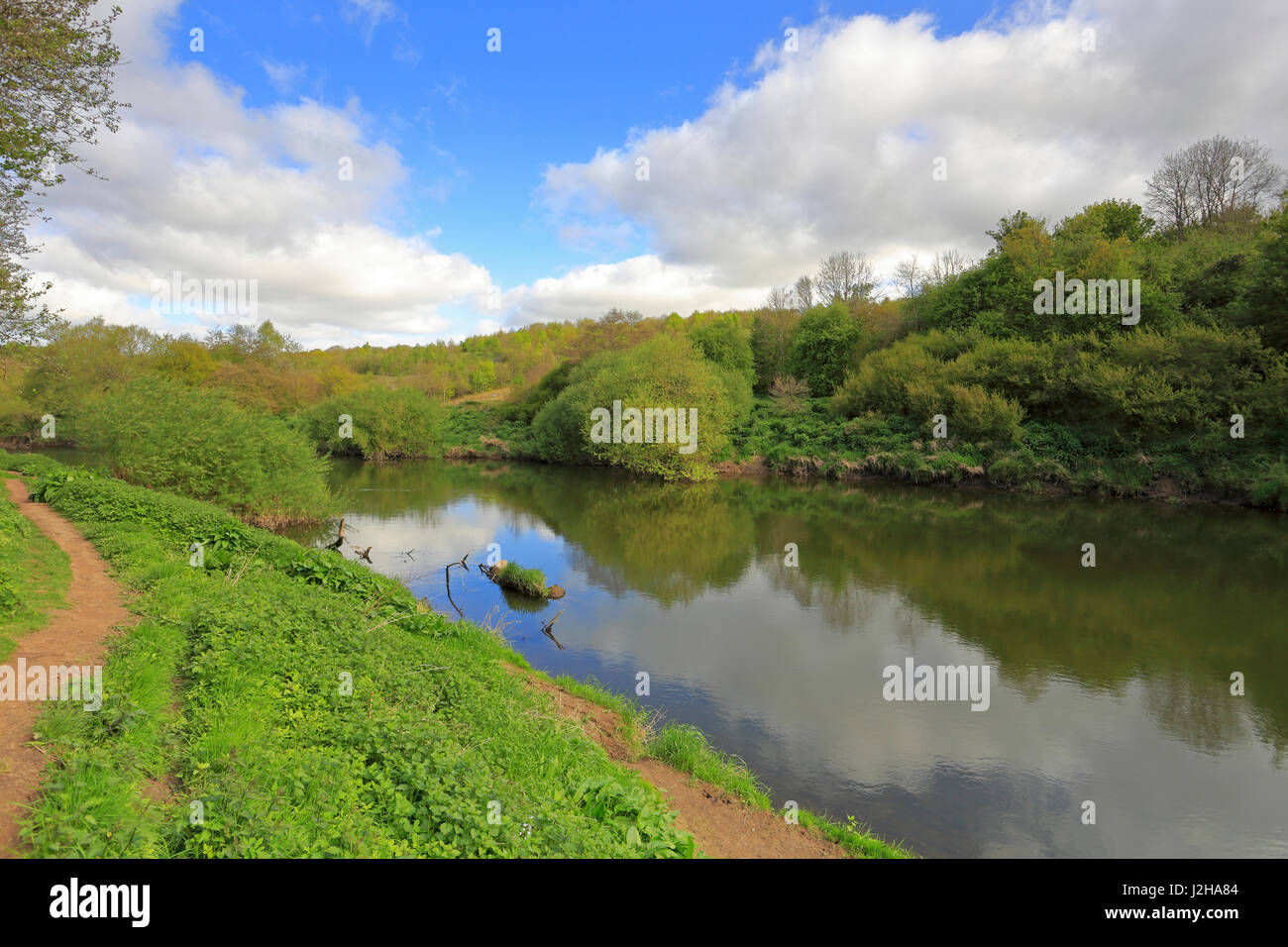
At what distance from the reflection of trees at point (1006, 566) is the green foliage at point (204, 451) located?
5766 millimetres

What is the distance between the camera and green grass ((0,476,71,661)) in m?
7.16

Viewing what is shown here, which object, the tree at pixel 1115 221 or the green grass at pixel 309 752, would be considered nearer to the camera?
the green grass at pixel 309 752

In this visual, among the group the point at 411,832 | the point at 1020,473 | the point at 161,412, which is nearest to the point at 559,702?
the point at 411,832

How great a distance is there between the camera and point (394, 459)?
55094 millimetres

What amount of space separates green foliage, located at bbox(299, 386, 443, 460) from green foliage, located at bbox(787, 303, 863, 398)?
32.0m

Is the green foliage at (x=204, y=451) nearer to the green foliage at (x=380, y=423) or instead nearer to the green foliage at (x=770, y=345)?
the green foliage at (x=380, y=423)

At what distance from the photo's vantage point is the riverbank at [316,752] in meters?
4.07

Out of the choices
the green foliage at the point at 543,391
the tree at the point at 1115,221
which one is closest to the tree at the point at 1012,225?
the tree at the point at 1115,221

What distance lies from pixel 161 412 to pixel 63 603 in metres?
16.2

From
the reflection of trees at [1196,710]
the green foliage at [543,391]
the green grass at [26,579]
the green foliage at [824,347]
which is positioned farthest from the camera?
the green foliage at [543,391]

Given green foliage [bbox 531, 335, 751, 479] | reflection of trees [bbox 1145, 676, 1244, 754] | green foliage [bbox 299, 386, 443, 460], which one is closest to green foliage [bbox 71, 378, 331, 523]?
green foliage [bbox 531, 335, 751, 479]

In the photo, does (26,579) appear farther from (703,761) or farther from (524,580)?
(524,580)

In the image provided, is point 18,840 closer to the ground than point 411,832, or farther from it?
farther from it
